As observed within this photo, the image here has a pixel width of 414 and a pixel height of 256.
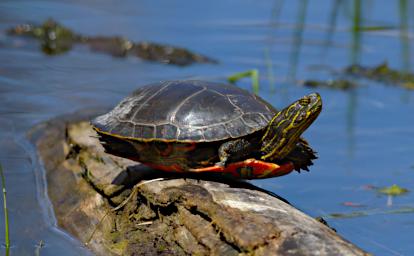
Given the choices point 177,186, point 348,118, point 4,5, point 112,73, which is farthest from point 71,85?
point 4,5

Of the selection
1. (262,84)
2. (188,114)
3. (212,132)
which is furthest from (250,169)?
(262,84)

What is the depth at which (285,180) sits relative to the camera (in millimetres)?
4969

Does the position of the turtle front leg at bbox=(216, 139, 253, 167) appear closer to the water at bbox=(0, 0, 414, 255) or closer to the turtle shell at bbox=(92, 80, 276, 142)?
the turtle shell at bbox=(92, 80, 276, 142)

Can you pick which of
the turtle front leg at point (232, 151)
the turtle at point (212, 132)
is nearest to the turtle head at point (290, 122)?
the turtle at point (212, 132)

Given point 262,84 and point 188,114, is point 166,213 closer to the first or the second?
point 188,114

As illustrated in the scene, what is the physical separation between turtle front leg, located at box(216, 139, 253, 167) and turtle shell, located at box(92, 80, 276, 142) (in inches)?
1.7

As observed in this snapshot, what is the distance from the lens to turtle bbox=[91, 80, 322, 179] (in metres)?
3.53

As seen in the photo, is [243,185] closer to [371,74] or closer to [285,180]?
[285,180]

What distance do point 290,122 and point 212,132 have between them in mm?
384

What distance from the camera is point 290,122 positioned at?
139 inches

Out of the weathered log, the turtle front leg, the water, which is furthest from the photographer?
the water

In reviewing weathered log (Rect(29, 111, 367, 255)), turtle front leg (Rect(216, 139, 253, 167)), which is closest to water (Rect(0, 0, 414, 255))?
weathered log (Rect(29, 111, 367, 255))

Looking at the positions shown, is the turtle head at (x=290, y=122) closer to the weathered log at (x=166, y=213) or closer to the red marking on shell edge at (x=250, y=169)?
the red marking on shell edge at (x=250, y=169)

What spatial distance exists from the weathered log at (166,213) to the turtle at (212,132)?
11 cm
